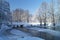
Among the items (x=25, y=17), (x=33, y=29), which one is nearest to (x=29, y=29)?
(x=33, y=29)

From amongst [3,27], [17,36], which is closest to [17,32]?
[17,36]

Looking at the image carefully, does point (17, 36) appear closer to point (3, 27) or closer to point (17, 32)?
point (17, 32)

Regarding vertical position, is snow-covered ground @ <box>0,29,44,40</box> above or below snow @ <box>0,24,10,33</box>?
below

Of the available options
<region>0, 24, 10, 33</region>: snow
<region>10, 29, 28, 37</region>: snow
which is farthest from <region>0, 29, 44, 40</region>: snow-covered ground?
<region>0, 24, 10, 33</region>: snow

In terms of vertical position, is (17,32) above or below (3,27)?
below

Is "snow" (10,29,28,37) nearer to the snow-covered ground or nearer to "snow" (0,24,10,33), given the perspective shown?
the snow-covered ground

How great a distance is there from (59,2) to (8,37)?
1341 millimetres

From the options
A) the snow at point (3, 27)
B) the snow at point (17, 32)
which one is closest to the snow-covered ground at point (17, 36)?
the snow at point (17, 32)

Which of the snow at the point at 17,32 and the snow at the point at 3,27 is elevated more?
the snow at the point at 3,27

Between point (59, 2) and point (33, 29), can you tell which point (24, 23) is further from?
point (59, 2)

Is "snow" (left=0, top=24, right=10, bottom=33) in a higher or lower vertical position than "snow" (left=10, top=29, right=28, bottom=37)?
higher

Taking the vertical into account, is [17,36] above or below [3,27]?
below

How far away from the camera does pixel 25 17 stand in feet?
9.11

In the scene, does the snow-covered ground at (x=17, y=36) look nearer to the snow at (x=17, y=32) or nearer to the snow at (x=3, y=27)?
the snow at (x=17, y=32)
